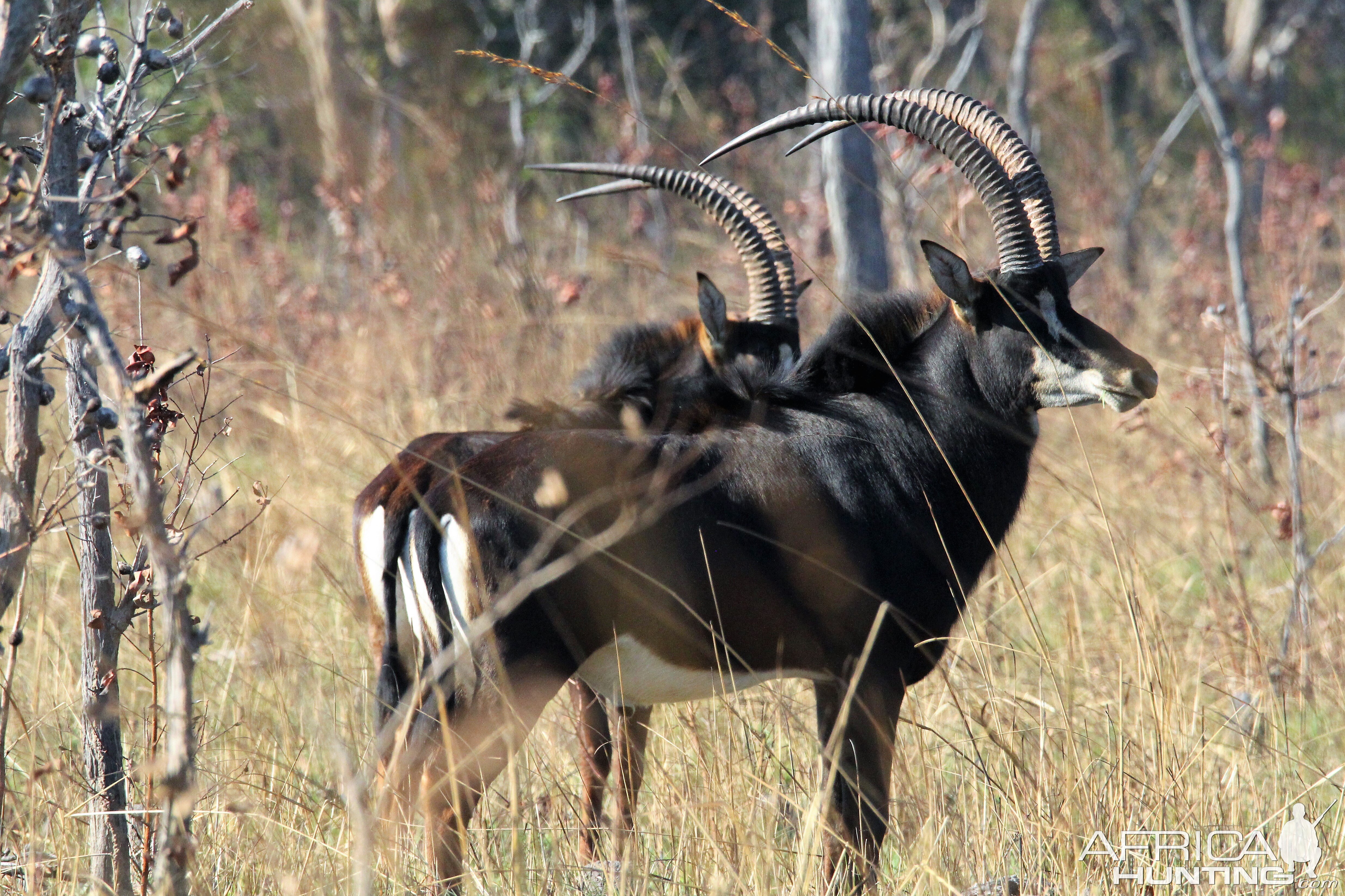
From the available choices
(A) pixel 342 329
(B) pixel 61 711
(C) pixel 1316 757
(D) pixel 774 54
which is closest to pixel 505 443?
(B) pixel 61 711

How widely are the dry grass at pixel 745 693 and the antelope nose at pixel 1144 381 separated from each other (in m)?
0.42

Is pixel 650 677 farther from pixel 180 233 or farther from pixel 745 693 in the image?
pixel 180 233

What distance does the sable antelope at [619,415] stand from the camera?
2.92 metres

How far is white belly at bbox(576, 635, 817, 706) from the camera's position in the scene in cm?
297

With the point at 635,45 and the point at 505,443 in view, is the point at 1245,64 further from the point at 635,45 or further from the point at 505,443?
the point at 505,443

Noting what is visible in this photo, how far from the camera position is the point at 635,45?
17.3 m

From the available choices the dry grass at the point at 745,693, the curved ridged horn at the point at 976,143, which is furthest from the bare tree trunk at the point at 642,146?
the curved ridged horn at the point at 976,143

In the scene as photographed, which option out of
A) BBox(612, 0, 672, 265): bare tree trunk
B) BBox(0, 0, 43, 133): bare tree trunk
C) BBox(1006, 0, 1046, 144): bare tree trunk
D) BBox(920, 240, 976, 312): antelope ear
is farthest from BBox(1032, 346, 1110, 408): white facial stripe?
BBox(1006, 0, 1046, 144): bare tree trunk

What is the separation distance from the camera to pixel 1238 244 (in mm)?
5590

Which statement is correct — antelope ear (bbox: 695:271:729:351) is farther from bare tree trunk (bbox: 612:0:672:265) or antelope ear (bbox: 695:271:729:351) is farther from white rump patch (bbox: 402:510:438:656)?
bare tree trunk (bbox: 612:0:672:265)

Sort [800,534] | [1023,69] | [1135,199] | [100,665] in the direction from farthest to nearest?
[1135,199] → [1023,69] → [800,534] → [100,665]

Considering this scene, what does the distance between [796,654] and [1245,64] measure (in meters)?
15.1

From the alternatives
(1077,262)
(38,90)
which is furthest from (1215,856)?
(38,90)

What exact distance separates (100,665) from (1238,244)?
5153 millimetres
